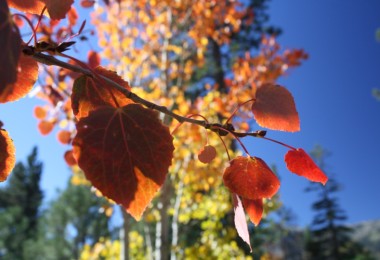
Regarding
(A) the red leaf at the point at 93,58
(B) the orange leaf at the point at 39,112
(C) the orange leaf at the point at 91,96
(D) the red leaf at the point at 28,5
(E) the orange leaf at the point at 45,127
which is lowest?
(C) the orange leaf at the point at 91,96

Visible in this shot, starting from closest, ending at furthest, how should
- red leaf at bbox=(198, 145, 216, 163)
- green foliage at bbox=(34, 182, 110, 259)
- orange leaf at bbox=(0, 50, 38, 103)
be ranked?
orange leaf at bbox=(0, 50, 38, 103), red leaf at bbox=(198, 145, 216, 163), green foliage at bbox=(34, 182, 110, 259)

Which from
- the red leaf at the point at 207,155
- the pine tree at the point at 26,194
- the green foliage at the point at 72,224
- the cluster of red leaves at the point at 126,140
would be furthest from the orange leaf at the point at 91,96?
the pine tree at the point at 26,194

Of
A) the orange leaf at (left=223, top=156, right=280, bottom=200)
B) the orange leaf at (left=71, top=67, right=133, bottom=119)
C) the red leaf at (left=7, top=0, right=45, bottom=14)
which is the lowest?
the orange leaf at (left=223, top=156, right=280, bottom=200)

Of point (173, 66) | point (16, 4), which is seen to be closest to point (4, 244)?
point (173, 66)

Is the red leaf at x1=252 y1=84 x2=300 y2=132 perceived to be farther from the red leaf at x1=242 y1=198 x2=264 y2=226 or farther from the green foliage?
the green foliage

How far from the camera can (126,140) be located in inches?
12.0

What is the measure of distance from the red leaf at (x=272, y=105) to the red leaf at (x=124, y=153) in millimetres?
136

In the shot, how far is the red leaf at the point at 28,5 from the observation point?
1.25 ft

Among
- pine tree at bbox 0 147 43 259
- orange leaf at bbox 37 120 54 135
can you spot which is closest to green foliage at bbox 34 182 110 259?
pine tree at bbox 0 147 43 259

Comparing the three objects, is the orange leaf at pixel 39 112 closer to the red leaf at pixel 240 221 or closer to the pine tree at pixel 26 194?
the red leaf at pixel 240 221

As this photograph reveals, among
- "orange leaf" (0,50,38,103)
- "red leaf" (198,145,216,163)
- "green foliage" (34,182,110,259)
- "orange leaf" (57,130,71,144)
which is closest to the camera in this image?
"orange leaf" (0,50,38,103)

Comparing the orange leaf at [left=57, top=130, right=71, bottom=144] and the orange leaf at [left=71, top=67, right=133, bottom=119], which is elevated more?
the orange leaf at [left=57, top=130, right=71, bottom=144]

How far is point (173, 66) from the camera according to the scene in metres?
4.79

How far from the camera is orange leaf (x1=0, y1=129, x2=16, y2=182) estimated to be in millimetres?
349
